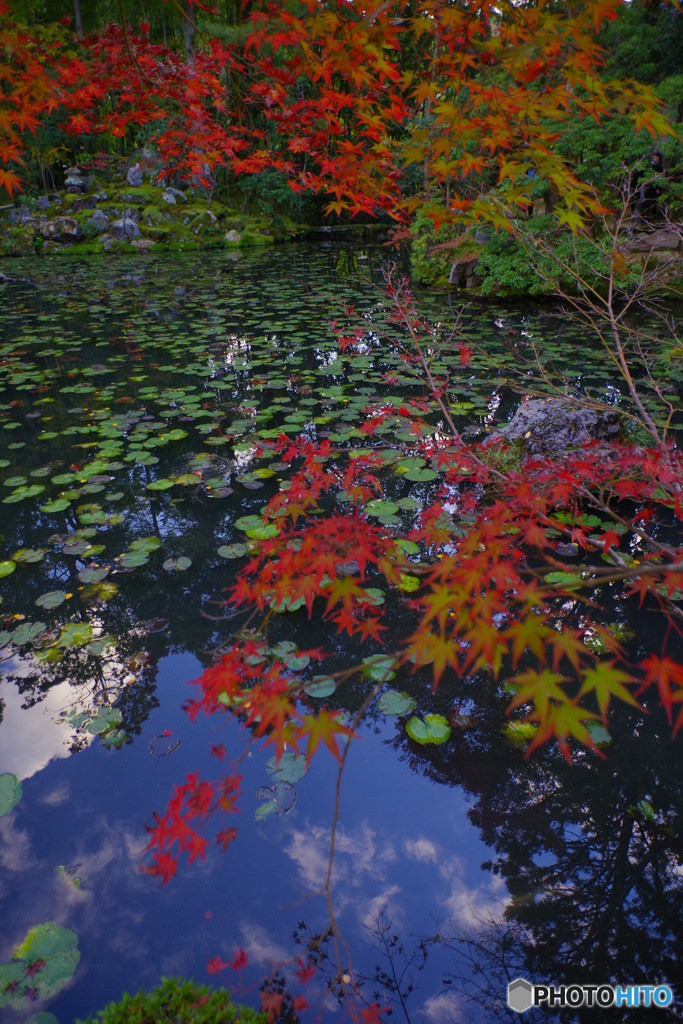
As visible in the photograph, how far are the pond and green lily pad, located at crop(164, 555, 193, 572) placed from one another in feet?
0.12

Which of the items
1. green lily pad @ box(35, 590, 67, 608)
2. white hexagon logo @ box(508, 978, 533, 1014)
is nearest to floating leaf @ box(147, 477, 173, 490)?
green lily pad @ box(35, 590, 67, 608)

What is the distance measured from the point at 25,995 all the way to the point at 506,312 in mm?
7969

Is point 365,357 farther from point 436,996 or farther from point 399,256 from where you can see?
point 399,256

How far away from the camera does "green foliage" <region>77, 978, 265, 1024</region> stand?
46.1 inches

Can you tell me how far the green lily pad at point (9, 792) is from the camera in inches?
66.1

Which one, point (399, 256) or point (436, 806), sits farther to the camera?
point (399, 256)

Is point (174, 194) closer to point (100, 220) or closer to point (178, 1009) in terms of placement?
point (100, 220)

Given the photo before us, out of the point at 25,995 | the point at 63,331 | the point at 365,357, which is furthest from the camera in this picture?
the point at 63,331

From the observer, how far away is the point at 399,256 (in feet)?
44.1

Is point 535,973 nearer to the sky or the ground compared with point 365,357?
nearer to the ground

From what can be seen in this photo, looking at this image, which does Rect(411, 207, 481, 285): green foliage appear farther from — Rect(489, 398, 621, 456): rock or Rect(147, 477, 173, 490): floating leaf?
Rect(147, 477, 173, 490): floating leaf

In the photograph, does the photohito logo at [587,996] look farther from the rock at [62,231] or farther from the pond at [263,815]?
the rock at [62,231]

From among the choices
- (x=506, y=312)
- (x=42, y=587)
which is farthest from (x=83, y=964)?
(x=506, y=312)

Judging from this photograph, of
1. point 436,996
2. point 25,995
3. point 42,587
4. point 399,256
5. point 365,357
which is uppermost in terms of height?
point 399,256
